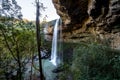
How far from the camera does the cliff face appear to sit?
80.7 feet

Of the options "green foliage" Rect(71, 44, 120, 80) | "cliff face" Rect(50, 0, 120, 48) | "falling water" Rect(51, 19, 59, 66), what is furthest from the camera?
"falling water" Rect(51, 19, 59, 66)

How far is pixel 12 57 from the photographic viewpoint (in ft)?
38.1

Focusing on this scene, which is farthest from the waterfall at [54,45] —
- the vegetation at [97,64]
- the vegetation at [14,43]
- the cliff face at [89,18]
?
the vegetation at [97,64]

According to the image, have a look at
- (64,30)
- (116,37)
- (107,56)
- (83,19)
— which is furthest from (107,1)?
(107,56)

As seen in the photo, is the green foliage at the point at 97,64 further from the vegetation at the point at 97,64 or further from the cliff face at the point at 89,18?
the cliff face at the point at 89,18

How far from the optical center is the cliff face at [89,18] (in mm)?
24594

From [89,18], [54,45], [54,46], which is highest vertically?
[89,18]

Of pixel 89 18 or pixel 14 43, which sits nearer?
pixel 14 43

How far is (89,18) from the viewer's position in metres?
30.7

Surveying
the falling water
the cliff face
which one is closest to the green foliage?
the cliff face

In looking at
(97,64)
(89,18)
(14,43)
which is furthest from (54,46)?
(97,64)

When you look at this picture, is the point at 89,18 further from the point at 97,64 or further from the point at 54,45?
the point at 97,64

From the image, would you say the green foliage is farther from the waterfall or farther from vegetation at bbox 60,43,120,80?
the waterfall

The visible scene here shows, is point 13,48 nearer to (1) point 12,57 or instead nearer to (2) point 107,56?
(1) point 12,57
